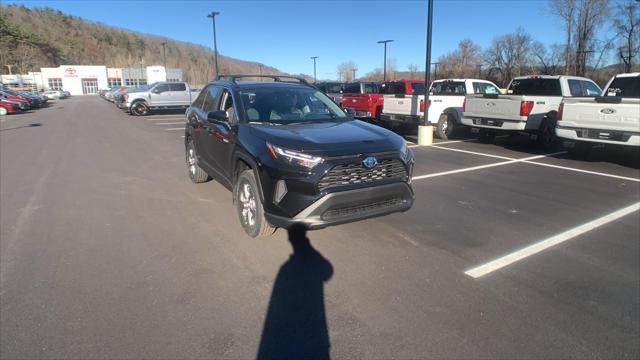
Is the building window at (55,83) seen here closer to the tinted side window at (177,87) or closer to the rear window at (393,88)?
the tinted side window at (177,87)

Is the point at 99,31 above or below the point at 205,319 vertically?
above

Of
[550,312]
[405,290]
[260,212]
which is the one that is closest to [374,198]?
[405,290]

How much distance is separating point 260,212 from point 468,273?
7.02 feet

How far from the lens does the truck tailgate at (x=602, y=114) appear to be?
7824 millimetres

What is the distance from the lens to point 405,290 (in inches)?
134

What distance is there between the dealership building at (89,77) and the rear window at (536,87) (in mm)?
81256

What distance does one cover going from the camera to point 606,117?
324 inches

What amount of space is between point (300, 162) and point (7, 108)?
101 feet

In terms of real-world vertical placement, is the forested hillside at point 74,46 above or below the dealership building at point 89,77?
above

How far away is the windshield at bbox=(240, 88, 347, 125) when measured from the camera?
484 centimetres

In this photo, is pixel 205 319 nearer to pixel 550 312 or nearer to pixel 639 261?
pixel 550 312

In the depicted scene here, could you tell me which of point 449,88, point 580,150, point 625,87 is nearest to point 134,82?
point 449,88

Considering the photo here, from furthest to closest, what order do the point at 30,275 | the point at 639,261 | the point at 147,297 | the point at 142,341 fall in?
the point at 639,261 → the point at 30,275 → the point at 147,297 → the point at 142,341

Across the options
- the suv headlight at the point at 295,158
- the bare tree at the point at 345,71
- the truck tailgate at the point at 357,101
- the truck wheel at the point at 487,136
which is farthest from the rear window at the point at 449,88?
the bare tree at the point at 345,71
